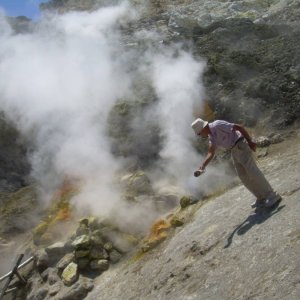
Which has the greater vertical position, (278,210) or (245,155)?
(245,155)

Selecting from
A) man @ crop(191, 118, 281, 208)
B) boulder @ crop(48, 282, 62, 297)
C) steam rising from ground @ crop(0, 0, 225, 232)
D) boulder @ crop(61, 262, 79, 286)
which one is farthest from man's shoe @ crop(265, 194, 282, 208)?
boulder @ crop(48, 282, 62, 297)

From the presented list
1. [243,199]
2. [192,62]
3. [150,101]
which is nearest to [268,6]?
[192,62]

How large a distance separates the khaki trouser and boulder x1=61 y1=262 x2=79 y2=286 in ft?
10.6

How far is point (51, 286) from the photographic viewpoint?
8.03 m

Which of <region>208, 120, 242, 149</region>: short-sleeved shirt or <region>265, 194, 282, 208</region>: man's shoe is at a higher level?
<region>208, 120, 242, 149</region>: short-sleeved shirt

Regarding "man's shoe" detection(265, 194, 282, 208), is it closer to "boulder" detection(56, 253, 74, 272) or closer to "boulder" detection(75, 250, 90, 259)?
"boulder" detection(75, 250, 90, 259)

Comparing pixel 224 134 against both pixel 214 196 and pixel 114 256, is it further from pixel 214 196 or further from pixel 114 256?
pixel 114 256

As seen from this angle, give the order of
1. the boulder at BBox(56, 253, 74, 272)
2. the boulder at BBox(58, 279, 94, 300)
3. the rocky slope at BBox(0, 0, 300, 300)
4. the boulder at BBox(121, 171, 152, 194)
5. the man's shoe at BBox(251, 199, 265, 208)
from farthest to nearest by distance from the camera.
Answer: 1. the boulder at BBox(121, 171, 152, 194)
2. the boulder at BBox(56, 253, 74, 272)
3. the boulder at BBox(58, 279, 94, 300)
4. the man's shoe at BBox(251, 199, 265, 208)
5. the rocky slope at BBox(0, 0, 300, 300)

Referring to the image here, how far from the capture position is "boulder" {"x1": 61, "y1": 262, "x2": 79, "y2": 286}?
768 cm

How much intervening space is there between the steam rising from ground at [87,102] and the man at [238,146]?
97.3 inches

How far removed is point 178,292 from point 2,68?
11.2 m

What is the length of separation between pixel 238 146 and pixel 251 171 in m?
0.35

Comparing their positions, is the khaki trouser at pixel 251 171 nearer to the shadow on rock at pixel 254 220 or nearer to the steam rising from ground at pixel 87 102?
the shadow on rock at pixel 254 220

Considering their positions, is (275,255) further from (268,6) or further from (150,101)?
(268,6)
